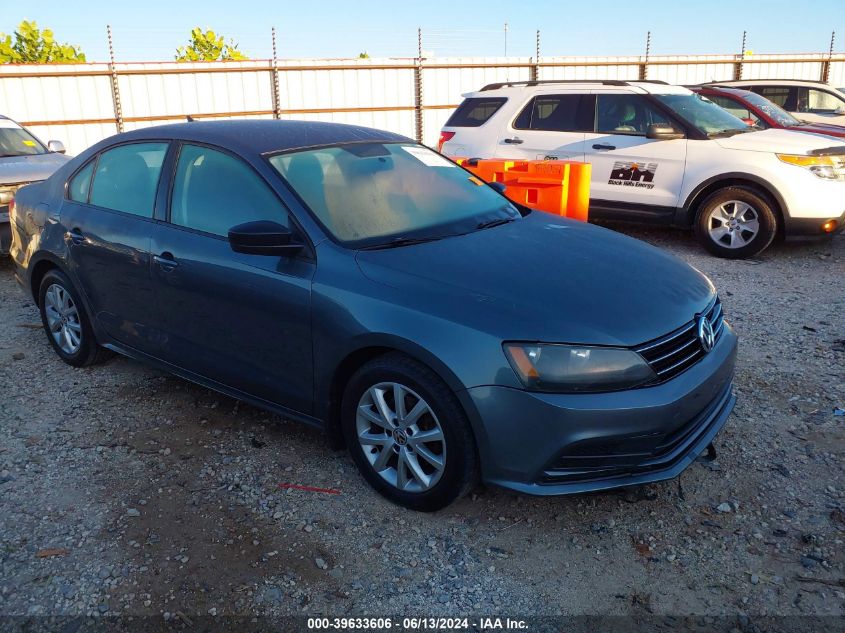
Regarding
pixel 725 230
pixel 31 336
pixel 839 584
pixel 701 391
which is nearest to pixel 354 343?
pixel 701 391

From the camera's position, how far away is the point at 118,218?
416cm

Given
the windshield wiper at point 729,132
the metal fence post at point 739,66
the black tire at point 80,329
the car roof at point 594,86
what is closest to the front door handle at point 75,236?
the black tire at point 80,329

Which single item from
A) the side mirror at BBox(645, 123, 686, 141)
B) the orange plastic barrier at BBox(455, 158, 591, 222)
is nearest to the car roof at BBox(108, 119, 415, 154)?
the orange plastic barrier at BBox(455, 158, 591, 222)

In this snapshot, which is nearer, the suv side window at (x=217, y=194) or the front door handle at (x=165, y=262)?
the suv side window at (x=217, y=194)

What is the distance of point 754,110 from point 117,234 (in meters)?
8.49

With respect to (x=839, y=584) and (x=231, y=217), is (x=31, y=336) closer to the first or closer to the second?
(x=231, y=217)

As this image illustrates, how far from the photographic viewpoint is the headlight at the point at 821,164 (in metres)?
7.30

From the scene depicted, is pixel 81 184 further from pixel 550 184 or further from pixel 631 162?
pixel 631 162

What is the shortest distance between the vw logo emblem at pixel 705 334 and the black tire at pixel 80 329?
11.9 ft

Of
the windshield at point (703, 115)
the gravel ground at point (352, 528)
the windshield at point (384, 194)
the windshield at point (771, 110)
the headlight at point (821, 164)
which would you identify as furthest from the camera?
the windshield at point (771, 110)

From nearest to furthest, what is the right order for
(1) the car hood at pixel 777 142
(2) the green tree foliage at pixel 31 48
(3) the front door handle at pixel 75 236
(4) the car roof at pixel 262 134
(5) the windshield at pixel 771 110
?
1. (4) the car roof at pixel 262 134
2. (3) the front door handle at pixel 75 236
3. (1) the car hood at pixel 777 142
4. (5) the windshield at pixel 771 110
5. (2) the green tree foliage at pixel 31 48

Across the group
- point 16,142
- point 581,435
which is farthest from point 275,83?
point 581,435

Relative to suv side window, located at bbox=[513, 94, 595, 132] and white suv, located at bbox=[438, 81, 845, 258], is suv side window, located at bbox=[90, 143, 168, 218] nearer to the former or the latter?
white suv, located at bbox=[438, 81, 845, 258]

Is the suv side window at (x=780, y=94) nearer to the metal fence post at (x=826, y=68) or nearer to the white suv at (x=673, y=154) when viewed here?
the white suv at (x=673, y=154)
